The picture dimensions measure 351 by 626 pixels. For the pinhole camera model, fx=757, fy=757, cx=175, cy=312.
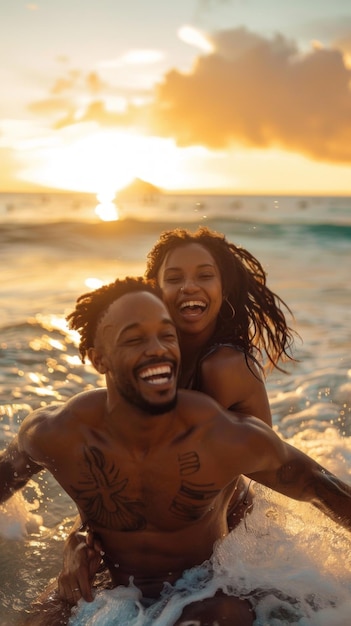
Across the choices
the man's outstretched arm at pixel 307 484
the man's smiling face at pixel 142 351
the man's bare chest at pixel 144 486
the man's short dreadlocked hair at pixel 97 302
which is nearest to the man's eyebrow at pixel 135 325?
the man's smiling face at pixel 142 351

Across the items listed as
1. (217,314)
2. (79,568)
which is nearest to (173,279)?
(217,314)

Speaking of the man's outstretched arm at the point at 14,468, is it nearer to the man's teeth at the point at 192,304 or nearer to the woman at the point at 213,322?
the woman at the point at 213,322

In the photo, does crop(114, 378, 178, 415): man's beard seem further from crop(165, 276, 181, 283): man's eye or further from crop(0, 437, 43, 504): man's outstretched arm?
crop(165, 276, 181, 283): man's eye

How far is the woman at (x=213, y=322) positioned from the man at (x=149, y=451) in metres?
0.34

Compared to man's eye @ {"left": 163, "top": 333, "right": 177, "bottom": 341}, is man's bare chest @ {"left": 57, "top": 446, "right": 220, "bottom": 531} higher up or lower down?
lower down

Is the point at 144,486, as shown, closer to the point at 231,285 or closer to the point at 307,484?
the point at 307,484

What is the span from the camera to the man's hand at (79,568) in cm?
356

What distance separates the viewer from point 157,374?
3.20m

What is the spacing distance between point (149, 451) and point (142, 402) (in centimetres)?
30

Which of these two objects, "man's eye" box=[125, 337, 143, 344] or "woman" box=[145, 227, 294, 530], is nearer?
"man's eye" box=[125, 337, 143, 344]

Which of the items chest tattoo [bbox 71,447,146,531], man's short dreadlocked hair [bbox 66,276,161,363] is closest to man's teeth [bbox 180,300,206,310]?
man's short dreadlocked hair [bbox 66,276,161,363]

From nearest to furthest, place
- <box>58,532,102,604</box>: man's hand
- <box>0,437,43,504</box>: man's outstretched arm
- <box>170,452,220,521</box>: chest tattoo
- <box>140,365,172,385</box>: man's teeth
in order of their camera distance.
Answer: <box>140,365,172,385</box>: man's teeth < <box>170,452,220,521</box>: chest tattoo < <box>58,532,102,604</box>: man's hand < <box>0,437,43,504</box>: man's outstretched arm

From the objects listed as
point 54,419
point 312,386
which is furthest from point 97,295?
point 312,386

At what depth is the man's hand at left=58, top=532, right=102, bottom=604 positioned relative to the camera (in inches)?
140
